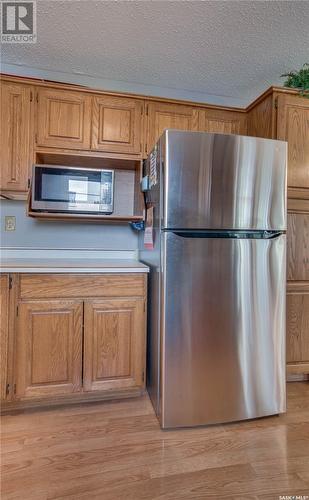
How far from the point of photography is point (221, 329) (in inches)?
63.4

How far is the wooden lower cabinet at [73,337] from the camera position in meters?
1.69

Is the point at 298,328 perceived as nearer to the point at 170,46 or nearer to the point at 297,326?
the point at 297,326

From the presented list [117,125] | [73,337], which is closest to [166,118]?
[117,125]

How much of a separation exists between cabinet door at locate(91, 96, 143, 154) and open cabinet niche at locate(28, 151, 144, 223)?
0.10 meters

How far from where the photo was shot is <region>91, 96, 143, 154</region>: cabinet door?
7.05 feet

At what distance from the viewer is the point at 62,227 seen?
235cm

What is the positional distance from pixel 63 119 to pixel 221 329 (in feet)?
6.05

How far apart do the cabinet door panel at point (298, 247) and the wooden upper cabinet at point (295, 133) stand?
0.25 meters

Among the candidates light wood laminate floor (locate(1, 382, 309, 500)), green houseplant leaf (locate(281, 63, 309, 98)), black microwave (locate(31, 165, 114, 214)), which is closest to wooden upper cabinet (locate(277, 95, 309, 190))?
green houseplant leaf (locate(281, 63, 309, 98))

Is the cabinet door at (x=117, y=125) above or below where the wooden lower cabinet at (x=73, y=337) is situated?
above

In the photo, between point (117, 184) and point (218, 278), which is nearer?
point (218, 278)

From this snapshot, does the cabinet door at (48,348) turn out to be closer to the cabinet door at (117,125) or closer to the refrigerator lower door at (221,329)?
the refrigerator lower door at (221,329)

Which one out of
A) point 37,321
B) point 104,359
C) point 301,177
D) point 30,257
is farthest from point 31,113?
point 301,177

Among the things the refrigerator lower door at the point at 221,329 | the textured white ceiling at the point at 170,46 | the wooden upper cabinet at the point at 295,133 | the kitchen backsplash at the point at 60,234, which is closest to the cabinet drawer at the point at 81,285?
the refrigerator lower door at the point at 221,329
